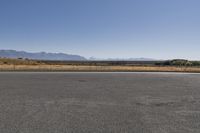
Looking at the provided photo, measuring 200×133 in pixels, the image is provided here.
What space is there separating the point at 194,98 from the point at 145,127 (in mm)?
6664

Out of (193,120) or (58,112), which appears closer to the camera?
(193,120)

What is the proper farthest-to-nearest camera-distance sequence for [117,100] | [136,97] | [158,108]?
[136,97], [117,100], [158,108]

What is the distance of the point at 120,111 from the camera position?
33.7 feet

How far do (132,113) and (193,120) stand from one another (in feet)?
7.38

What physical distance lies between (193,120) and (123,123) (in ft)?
8.37

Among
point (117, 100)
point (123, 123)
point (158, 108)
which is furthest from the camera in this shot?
point (117, 100)

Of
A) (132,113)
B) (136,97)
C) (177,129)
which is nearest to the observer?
(177,129)

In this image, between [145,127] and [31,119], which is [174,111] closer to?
[145,127]

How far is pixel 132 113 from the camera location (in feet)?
32.6

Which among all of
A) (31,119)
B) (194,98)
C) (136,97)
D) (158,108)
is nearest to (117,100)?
(136,97)

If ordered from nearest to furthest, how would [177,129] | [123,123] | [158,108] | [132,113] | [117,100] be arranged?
[177,129] < [123,123] < [132,113] < [158,108] < [117,100]

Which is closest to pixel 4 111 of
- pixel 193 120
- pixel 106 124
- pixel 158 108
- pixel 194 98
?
pixel 106 124

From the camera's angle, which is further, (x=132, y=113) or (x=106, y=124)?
(x=132, y=113)

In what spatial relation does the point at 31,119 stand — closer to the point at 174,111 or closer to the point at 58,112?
the point at 58,112
